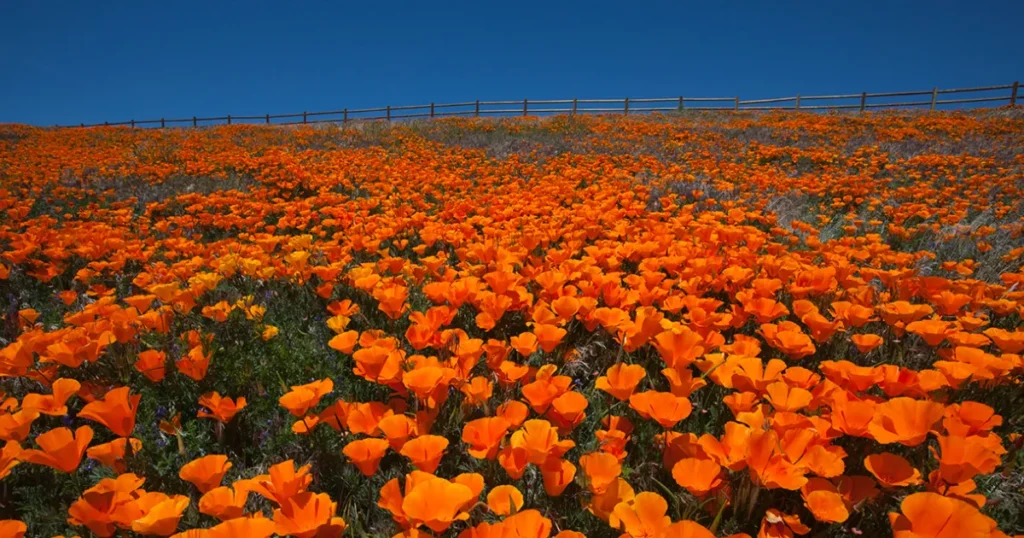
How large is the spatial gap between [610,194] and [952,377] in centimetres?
454

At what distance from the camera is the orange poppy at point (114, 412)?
156 centimetres

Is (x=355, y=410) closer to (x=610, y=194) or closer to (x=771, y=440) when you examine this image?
(x=771, y=440)

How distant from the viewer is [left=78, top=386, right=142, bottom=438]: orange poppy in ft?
5.12

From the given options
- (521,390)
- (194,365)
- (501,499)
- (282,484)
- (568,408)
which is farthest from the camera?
(194,365)

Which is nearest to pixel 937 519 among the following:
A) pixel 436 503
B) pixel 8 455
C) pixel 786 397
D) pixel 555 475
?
pixel 786 397

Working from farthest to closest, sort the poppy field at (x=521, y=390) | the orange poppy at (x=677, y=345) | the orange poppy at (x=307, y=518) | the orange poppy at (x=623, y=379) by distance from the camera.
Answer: the orange poppy at (x=677, y=345), the orange poppy at (x=623, y=379), the poppy field at (x=521, y=390), the orange poppy at (x=307, y=518)

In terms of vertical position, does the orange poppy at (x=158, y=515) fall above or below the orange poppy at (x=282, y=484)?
below

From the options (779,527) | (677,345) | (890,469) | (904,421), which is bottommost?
(779,527)

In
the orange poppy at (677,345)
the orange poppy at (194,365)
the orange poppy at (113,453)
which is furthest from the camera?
the orange poppy at (194,365)

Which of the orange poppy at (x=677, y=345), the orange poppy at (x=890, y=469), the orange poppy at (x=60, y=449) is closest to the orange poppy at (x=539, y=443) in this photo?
the orange poppy at (x=677, y=345)

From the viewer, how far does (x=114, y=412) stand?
158cm

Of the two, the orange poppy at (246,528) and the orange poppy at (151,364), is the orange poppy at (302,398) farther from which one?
the orange poppy at (151,364)

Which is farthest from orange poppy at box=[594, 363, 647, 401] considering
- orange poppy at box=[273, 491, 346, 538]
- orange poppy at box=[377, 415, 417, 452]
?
orange poppy at box=[273, 491, 346, 538]

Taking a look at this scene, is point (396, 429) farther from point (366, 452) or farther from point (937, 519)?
point (937, 519)
